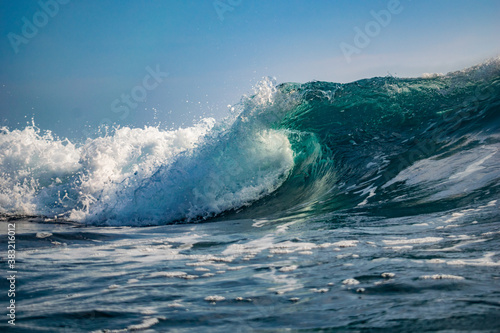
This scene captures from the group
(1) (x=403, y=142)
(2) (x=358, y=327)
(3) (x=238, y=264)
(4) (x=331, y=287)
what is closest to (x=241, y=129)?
(1) (x=403, y=142)

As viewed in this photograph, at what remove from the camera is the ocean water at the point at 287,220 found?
236cm

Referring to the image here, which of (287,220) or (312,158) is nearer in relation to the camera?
(287,220)

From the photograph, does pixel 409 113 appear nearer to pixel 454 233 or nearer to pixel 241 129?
pixel 241 129

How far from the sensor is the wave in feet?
23.7

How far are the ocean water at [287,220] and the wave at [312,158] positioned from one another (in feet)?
0.15

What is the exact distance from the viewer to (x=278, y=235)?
5062mm

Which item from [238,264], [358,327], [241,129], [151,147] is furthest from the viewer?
[151,147]

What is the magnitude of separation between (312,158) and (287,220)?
342 cm

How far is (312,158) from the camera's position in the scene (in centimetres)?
949

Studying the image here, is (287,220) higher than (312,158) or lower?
lower

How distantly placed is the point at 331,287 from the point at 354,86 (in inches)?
362

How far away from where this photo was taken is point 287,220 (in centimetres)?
636

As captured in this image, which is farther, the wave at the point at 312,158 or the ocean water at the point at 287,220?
the wave at the point at 312,158

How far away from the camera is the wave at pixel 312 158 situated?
7.22 metres
